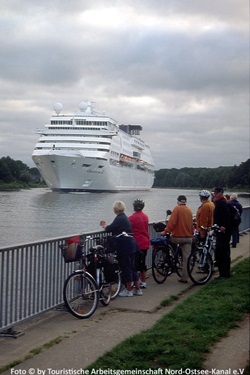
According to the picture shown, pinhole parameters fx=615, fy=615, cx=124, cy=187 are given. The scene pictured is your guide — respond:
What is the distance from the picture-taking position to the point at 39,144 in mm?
83375

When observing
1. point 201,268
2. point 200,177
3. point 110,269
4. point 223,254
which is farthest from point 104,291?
point 200,177

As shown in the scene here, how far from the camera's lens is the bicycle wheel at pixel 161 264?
35.1 feet

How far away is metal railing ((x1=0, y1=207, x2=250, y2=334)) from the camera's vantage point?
6930 mm

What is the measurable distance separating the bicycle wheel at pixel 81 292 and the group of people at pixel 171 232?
3.37ft

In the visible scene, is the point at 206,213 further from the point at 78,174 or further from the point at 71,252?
the point at 78,174

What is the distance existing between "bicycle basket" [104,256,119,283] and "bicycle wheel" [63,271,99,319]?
1.40 feet

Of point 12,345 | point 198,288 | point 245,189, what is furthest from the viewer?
point 245,189

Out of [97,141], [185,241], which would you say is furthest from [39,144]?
[185,241]

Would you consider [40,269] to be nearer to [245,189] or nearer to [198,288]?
[198,288]

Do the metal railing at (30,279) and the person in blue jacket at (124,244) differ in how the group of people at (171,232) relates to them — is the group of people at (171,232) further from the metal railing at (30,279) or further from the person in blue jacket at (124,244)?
the metal railing at (30,279)

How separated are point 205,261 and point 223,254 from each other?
361 millimetres

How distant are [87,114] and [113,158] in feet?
23.9

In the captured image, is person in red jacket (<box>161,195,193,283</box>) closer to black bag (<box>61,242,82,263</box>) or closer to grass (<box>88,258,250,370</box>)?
grass (<box>88,258,250,370</box>)

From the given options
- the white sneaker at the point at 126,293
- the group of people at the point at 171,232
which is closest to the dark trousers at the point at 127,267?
the group of people at the point at 171,232
